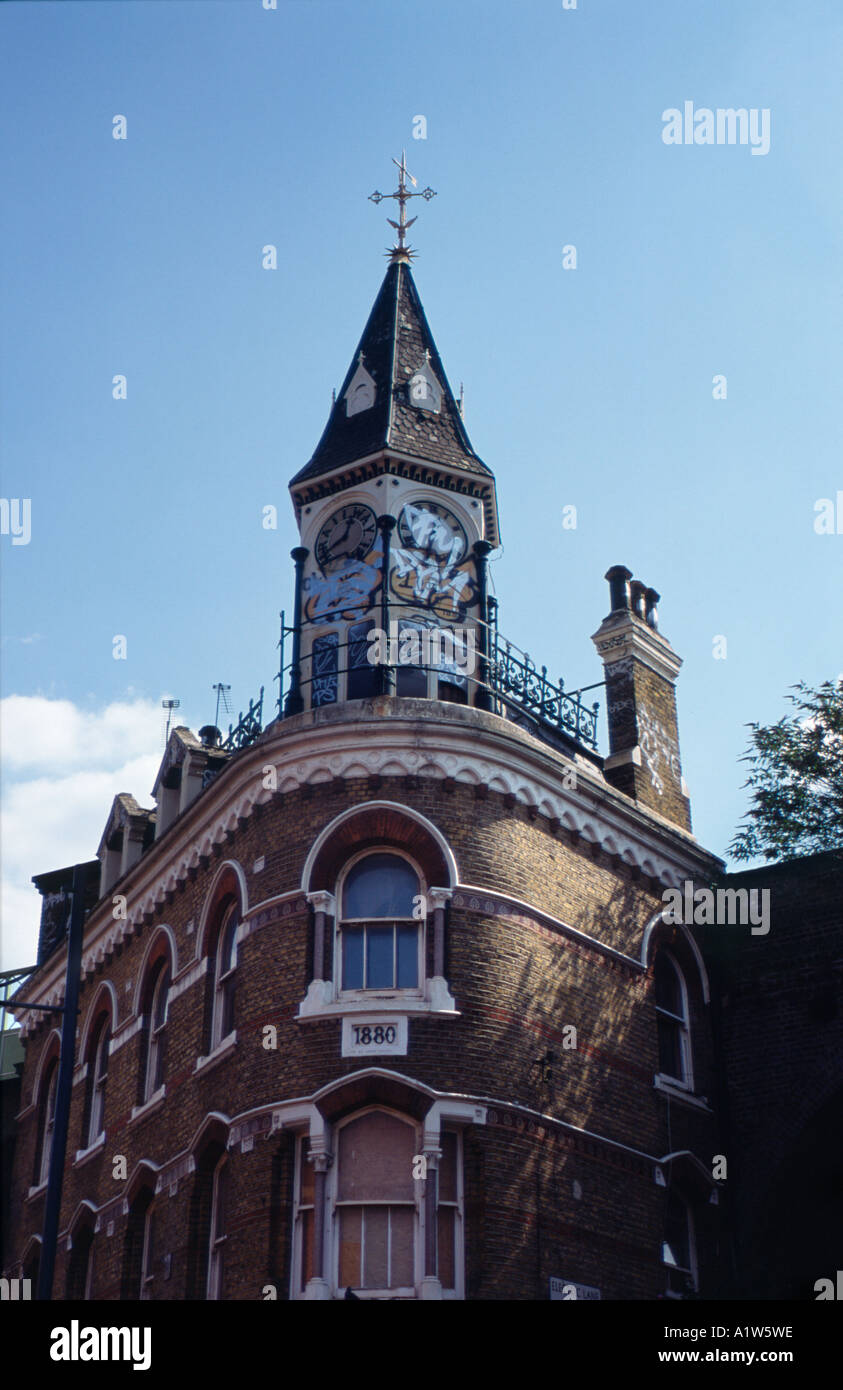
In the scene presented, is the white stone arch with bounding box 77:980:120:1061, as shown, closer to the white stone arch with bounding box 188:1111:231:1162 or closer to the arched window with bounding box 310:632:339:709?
the white stone arch with bounding box 188:1111:231:1162

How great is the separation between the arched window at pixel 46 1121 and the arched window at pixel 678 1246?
11603mm

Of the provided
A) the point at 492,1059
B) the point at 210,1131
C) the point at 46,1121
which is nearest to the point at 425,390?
the point at 492,1059

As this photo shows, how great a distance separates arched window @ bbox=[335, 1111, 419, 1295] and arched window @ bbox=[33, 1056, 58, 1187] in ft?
36.7

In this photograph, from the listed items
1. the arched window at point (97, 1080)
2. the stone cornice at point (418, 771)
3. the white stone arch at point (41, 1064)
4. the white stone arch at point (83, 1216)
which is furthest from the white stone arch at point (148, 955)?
the white stone arch at point (41, 1064)

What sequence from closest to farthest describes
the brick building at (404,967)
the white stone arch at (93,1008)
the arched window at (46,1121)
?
the brick building at (404,967) < the white stone arch at (93,1008) < the arched window at (46,1121)

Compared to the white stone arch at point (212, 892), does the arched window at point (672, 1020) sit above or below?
below

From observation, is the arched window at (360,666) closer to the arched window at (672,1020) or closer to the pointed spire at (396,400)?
the pointed spire at (396,400)

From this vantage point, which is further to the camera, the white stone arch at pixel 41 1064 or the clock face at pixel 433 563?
the white stone arch at pixel 41 1064

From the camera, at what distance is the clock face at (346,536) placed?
25609 mm

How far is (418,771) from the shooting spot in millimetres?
22562

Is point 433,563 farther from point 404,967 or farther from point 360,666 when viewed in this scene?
point 404,967

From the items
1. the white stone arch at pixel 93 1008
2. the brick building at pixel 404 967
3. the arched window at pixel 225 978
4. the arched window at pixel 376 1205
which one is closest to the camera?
the arched window at pixel 376 1205

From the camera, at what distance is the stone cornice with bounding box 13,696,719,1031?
22609 millimetres

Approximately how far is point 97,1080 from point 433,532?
35.9 feet
